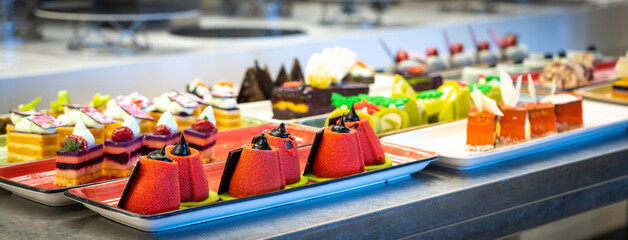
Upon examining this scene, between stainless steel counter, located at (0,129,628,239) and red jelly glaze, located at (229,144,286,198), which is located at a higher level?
red jelly glaze, located at (229,144,286,198)

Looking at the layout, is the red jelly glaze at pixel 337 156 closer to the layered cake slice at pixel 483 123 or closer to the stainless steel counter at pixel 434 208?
the stainless steel counter at pixel 434 208

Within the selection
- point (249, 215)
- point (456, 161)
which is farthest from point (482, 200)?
point (249, 215)

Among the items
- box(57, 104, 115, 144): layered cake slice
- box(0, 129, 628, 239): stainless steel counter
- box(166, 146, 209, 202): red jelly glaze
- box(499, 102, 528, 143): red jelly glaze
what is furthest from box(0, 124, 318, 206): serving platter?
box(499, 102, 528, 143): red jelly glaze

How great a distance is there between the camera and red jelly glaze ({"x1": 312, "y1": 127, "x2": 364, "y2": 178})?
1.69m

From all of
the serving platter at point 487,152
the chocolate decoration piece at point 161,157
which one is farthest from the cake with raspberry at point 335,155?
the chocolate decoration piece at point 161,157

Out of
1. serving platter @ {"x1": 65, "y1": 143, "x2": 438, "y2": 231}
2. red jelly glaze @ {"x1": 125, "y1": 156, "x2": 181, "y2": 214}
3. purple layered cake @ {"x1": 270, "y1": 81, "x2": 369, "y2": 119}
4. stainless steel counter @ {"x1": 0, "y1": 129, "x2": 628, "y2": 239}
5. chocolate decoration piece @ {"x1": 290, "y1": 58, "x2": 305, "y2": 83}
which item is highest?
chocolate decoration piece @ {"x1": 290, "y1": 58, "x2": 305, "y2": 83}

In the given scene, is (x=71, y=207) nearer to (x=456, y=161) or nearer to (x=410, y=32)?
(x=456, y=161)

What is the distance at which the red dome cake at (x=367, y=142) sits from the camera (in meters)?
1.79

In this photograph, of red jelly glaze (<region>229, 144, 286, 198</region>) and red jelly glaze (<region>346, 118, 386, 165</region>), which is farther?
red jelly glaze (<region>346, 118, 386, 165</region>)

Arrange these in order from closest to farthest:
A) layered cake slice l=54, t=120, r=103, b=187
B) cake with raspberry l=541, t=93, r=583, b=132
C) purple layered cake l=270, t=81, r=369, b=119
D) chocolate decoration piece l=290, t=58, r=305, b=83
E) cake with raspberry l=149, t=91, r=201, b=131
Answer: layered cake slice l=54, t=120, r=103, b=187
cake with raspberry l=149, t=91, r=201, b=131
cake with raspberry l=541, t=93, r=583, b=132
purple layered cake l=270, t=81, r=369, b=119
chocolate decoration piece l=290, t=58, r=305, b=83

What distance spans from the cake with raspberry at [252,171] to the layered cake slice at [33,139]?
0.59m

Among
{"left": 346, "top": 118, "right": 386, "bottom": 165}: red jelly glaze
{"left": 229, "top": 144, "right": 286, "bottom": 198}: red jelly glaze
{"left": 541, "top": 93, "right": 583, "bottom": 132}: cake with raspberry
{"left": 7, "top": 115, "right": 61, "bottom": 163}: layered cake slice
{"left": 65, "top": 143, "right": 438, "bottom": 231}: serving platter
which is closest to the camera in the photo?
{"left": 65, "top": 143, "right": 438, "bottom": 231}: serving platter

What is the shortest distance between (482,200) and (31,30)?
18.6 feet

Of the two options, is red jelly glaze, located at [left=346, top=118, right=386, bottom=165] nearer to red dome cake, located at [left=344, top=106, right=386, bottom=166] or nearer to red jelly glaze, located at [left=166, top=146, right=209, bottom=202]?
red dome cake, located at [left=344, top=106, right=386, bottom=166]
